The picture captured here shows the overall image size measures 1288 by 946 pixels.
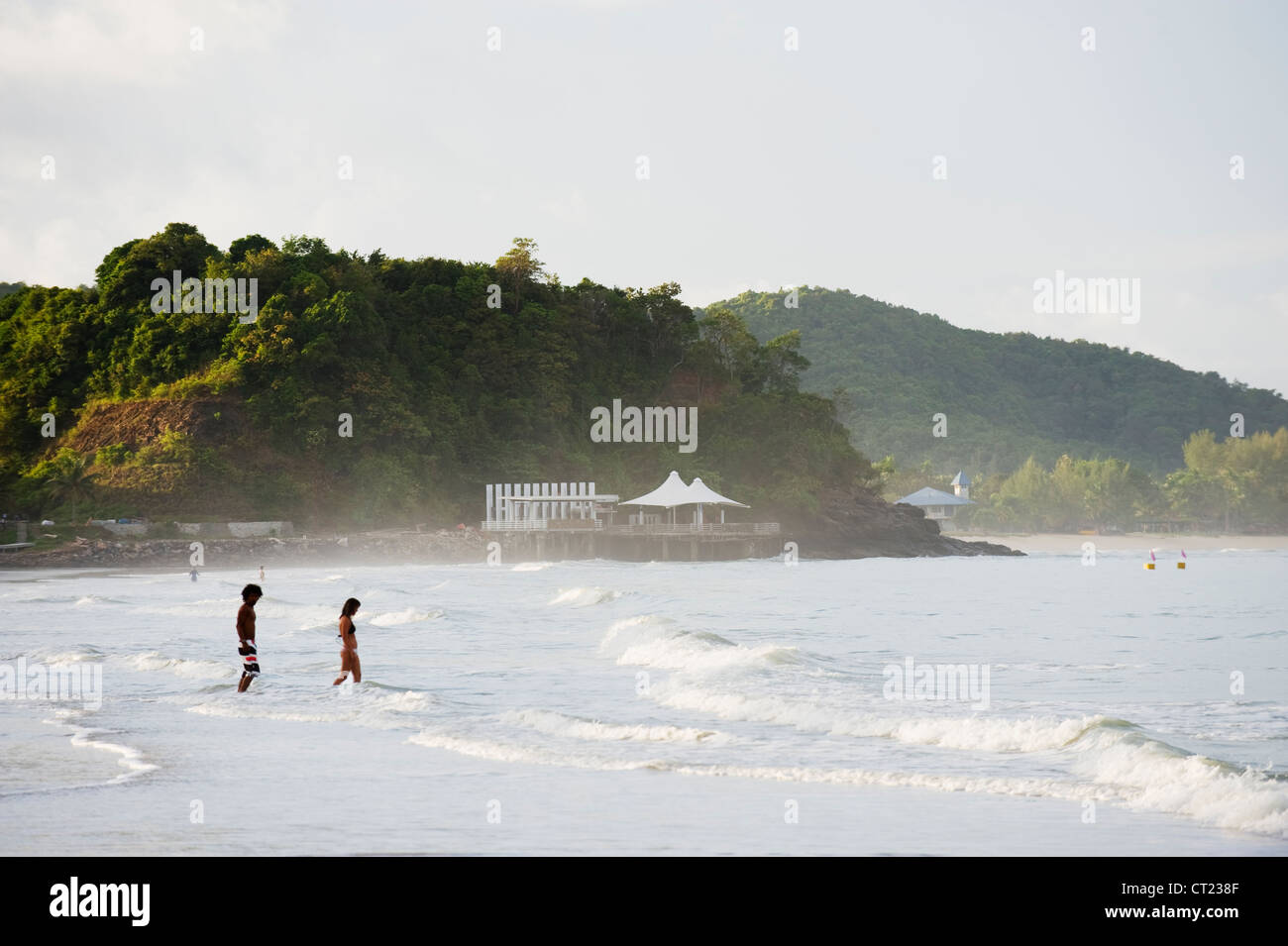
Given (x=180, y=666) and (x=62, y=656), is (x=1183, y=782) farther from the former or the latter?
(x=62, y=656)

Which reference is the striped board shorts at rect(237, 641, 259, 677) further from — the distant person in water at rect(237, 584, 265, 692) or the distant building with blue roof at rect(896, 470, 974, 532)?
the distant building with blue roof at rect(896, 470, 974, 532)

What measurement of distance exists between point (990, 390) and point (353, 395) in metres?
108

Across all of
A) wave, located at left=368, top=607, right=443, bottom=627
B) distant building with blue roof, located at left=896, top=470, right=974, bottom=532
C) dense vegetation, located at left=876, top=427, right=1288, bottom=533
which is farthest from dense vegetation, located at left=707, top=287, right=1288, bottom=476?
wave, located at left=368, top=607, right=443, bottom=627

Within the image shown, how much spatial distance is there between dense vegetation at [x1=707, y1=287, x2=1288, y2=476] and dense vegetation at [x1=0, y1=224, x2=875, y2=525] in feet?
184

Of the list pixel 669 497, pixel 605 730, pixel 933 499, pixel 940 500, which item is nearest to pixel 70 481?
pixel 669 497

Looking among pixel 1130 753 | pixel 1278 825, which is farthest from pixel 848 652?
pixel 1278 825

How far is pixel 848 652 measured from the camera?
22172mm

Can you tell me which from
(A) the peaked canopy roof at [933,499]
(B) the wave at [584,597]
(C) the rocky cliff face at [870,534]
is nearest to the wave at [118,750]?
(B) the wave at [584,597]

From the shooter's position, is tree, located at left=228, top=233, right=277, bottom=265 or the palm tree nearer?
the palm tree

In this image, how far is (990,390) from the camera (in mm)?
168625

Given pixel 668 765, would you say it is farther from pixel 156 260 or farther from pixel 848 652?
pixel 156 260

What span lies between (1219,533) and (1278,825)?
140196 mm

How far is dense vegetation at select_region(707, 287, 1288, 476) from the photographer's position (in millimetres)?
156625

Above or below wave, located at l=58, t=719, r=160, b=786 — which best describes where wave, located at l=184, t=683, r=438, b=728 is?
below
